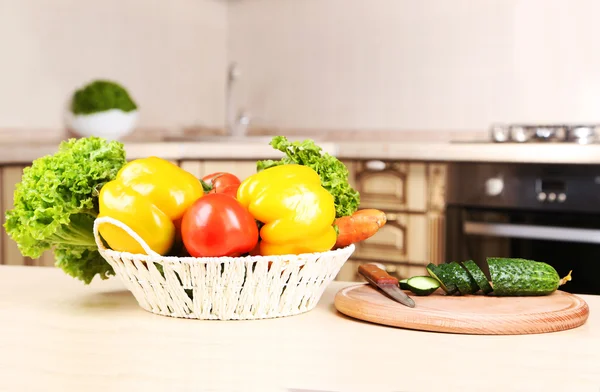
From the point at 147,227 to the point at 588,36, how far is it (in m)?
2.90

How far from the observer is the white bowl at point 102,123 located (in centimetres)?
288

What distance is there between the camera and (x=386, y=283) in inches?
34.4

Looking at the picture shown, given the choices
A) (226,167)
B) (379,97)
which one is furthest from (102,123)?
(379,97)

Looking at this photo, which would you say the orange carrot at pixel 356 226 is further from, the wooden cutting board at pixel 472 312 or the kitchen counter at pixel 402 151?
the kitchen counter at pixel 402 151

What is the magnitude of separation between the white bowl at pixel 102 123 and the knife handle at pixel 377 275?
6.85 ft

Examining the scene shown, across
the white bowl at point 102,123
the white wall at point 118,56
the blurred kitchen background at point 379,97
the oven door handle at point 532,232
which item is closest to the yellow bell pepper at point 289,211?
the blurred kitchen background at point 379,97

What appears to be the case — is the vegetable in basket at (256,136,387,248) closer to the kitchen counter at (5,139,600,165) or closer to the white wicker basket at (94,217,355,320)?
the white wicker basket at (94,217,355,320)

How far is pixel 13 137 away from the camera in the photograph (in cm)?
294

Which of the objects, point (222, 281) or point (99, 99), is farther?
point (99, 99)

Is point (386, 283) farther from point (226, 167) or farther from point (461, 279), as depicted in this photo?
point (226, 167)

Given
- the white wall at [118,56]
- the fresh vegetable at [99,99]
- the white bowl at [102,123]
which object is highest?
the white wall at [118,56]

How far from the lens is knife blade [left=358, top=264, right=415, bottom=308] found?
2.71 feet

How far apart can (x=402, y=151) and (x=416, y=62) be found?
830 mm

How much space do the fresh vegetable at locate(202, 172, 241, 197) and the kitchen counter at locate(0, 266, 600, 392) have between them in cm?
15
